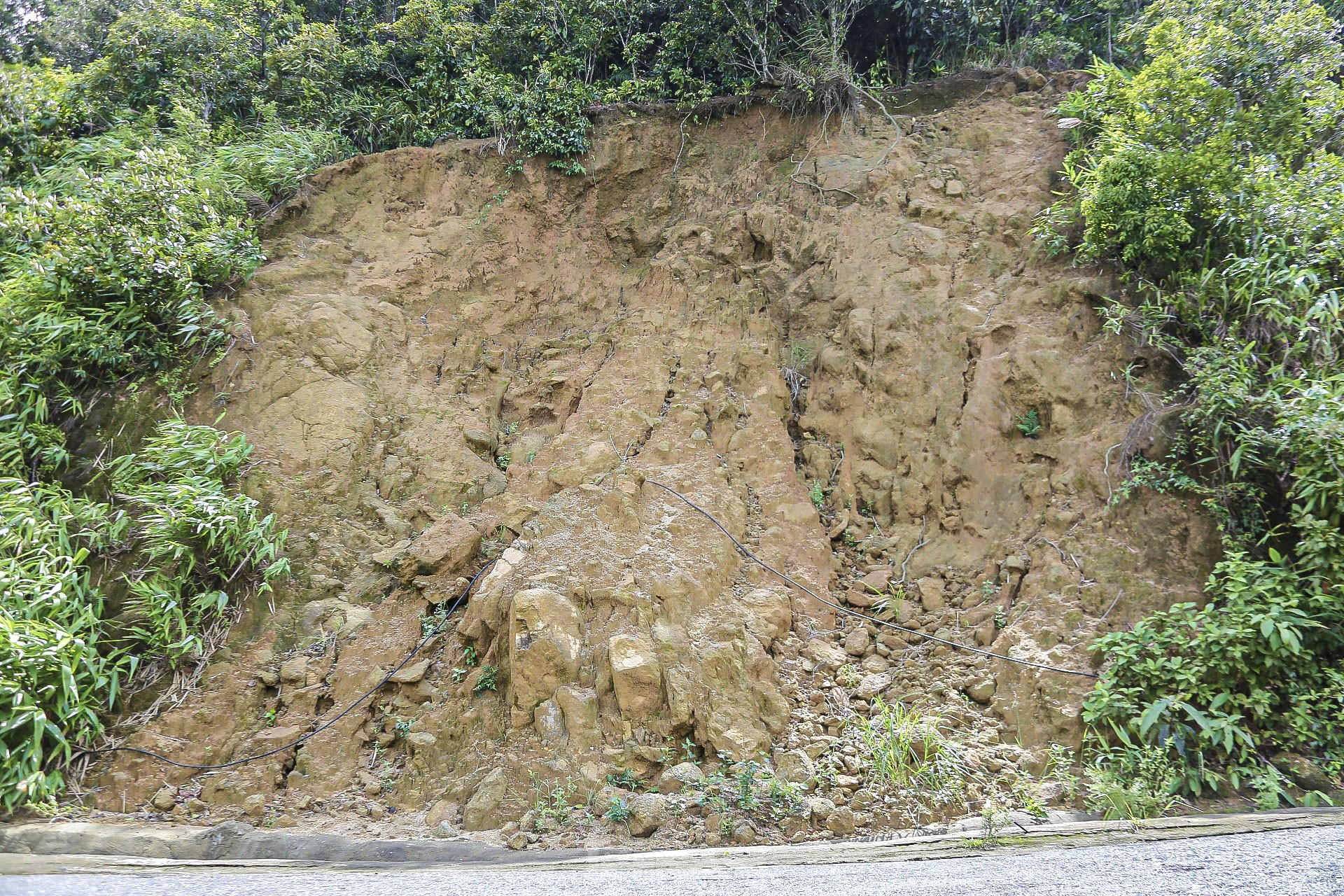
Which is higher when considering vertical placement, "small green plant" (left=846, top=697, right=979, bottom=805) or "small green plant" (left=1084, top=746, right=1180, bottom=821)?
"small green plant" (left=1084, top=746, right=1180, bottom=821)

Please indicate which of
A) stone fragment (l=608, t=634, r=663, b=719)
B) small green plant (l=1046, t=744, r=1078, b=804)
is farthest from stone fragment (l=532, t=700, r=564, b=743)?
small green plant (l=1046, t=744, r=1078, b=804)

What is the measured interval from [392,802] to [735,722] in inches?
78.4

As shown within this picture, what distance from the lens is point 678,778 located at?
4.06m

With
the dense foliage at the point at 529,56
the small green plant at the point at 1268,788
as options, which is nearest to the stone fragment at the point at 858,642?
the small green plant at the point at 1268,788

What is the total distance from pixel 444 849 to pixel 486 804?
31cm

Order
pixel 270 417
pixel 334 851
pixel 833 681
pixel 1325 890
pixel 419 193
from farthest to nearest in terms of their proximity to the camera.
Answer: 1. pixel 419 193
2. pixel 270 417
3. pixel 833 681
4. pixel 334 851
5. pixel 1325 890

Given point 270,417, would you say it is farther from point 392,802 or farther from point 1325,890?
point 1325,890

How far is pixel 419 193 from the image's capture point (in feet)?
23.7

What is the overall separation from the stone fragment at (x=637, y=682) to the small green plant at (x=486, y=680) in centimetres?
76

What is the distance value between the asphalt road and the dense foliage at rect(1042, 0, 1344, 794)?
0.82m

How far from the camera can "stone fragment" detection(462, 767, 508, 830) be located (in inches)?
156

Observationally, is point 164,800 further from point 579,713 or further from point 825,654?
point 825,654

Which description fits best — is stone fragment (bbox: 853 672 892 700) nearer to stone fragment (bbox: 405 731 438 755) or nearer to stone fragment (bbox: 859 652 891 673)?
stone fragment (bbox: 859 652 891 673)

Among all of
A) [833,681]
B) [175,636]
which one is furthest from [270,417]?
[833,681]
